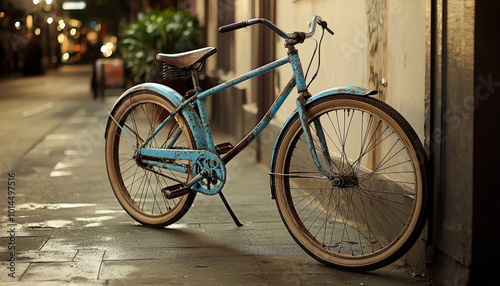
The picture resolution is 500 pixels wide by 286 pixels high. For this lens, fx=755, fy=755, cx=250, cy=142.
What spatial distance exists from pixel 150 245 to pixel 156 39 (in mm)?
9628

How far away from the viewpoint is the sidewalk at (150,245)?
389cm

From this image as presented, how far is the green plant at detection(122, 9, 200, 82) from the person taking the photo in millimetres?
13680

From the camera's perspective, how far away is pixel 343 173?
3941 millimetres

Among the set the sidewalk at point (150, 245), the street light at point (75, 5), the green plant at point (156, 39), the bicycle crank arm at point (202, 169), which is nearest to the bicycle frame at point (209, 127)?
the bicycle crank arm at point (202, 169)

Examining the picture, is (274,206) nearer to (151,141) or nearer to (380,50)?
(151,141)

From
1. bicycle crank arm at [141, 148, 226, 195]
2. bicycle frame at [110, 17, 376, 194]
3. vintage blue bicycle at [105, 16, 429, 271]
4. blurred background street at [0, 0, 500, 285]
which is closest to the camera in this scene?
blurred background street at [0, 0, 500, 285]

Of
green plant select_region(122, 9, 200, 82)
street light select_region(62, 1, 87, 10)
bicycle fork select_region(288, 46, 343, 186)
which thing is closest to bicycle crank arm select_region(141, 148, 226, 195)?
bicycle fork select_region(288, 46, 343, 186)

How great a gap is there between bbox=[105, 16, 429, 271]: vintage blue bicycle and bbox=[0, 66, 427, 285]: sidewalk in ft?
A: 0.59

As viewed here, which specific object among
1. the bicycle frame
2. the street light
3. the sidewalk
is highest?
the street light

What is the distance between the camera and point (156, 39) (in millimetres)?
13820

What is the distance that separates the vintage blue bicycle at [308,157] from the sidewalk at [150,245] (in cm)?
18

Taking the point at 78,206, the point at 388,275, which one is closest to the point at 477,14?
the point at 388,275

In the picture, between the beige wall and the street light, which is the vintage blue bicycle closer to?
the beige wall

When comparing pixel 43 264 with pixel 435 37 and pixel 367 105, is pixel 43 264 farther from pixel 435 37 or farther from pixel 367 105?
pixel 435 37
